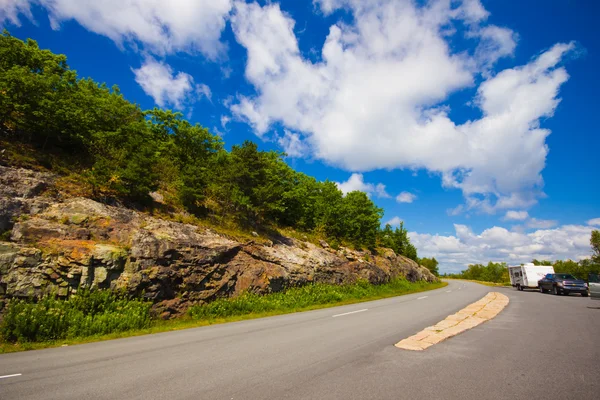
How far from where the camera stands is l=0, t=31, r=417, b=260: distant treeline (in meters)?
14.2

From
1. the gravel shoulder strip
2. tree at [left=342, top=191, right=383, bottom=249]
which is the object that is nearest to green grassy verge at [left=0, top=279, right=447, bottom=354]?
the gravel shoulder strip

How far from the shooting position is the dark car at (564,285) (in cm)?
2248

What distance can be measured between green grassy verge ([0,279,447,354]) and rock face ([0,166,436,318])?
2.48ft

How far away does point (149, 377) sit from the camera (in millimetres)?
5062

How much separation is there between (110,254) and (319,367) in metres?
10.1

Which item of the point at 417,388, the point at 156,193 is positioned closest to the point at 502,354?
the point at 417,388

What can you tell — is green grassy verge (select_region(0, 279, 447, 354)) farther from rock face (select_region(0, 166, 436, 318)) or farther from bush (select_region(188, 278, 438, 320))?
rock face (select_region(0, 166, 436, 318))

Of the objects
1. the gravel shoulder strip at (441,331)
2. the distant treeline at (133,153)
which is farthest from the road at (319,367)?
the distant treeline at (133,153)

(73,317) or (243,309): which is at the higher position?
(73,317)

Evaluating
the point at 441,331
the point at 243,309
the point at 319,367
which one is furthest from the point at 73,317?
the point at 441,331

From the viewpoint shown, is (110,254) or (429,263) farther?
(429,263)

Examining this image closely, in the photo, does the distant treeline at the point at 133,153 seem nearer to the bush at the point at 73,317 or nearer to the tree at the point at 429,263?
the bush at the point at 73,317

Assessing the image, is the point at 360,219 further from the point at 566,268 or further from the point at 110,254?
the point at 566,268

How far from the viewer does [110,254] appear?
1140cm
